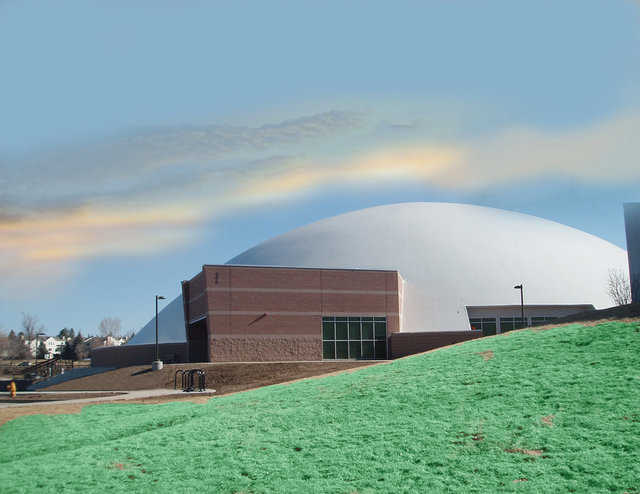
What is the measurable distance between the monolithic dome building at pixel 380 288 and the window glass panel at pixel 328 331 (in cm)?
7

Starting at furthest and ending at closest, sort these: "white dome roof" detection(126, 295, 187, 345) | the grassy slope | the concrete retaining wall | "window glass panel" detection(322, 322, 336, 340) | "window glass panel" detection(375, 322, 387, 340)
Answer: "white dome roof" detection(126, 295, 187, 345)
the concrete retaining wall
"window glass panel" detection(375, 322, 387, 340)
"window glass panel" detection(322, 322, 336, 340)
the grassy slope

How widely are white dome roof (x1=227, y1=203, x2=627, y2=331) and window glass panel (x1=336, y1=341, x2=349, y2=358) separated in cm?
477

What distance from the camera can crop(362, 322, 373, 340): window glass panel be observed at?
1805 inches

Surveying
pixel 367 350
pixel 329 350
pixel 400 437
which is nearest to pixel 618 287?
pixel 367 350

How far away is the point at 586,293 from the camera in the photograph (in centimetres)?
4956

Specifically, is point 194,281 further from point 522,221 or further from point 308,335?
point 522,221

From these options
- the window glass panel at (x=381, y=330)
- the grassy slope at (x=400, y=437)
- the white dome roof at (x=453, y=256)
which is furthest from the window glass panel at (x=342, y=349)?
the grassy slope at (x=400, y=437)

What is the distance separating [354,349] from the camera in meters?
45.5

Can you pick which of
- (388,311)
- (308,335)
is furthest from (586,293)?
(308,335)

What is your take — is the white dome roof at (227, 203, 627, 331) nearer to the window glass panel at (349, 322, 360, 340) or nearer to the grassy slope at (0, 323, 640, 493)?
the window glass panel at (349, 322, 360, 340)

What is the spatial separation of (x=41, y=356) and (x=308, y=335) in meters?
90.4

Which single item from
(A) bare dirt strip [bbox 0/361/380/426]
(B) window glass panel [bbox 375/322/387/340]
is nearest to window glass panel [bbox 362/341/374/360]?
(B) window glass panel [bbox 375/322/387/340]

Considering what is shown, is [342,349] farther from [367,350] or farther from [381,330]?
[381,330]

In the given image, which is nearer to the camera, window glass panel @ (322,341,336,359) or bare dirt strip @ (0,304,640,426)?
bare dirt strip @ (0,304,640,426)
